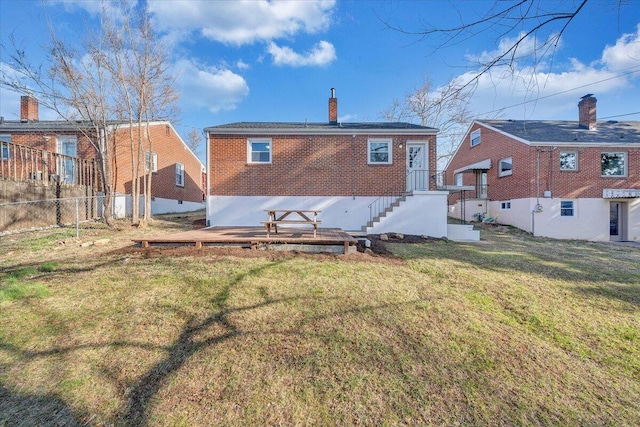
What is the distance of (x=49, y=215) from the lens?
9.99 meters

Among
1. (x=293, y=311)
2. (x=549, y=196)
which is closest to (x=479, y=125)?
(x=549, y=196)

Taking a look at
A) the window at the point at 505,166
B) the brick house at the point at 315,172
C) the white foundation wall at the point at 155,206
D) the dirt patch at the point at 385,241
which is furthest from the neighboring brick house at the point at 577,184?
the white foundation wall at the point at 155,206

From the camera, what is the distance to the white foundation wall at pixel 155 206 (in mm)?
13228

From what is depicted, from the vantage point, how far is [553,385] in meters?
2.70

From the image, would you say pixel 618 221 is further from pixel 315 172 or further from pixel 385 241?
pixel 315 172

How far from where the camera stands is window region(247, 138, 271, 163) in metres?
11.6

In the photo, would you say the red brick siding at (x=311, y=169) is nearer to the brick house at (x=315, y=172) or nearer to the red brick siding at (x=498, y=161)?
the brick house at (x=315, y=172)

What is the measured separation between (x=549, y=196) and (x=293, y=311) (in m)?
Result: 16.8

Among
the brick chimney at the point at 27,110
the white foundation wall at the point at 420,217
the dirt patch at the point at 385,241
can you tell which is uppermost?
the brick chimney at the point at 27,110

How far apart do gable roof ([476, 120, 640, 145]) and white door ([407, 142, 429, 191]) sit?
206 inches

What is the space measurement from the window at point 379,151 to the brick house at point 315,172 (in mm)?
40

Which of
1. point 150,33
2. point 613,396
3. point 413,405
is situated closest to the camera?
point 413,405

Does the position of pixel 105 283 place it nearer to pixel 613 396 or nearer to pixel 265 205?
pixel 613 396

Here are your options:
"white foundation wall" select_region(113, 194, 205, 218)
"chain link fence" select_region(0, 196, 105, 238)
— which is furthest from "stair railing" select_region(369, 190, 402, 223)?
"white foundation wall" select_region(113, 194, 205, 218)
